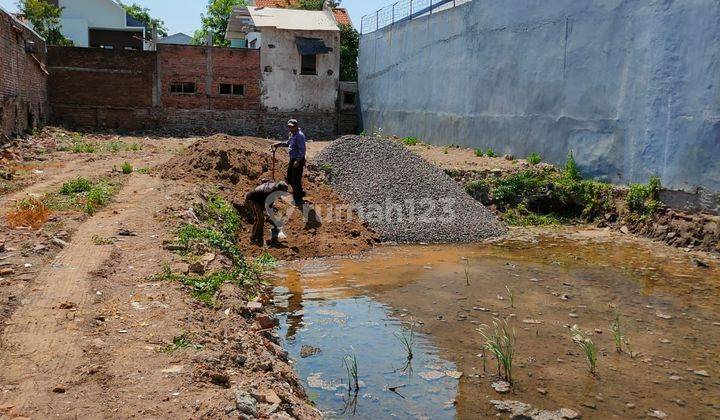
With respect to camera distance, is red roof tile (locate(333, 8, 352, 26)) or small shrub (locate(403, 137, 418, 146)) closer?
small shrub (locate(403, 137, 418, 146))

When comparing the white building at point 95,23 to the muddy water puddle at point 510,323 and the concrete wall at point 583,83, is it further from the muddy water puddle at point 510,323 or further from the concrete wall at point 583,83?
the muddy water puddle at point 510,323

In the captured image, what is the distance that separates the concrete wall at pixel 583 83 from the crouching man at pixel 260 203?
7432 mm

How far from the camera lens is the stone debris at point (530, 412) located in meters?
5.11

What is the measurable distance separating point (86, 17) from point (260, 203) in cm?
3415

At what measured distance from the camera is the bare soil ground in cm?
414

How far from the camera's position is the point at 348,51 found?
3097cm

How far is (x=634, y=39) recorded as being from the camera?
42.8 feet

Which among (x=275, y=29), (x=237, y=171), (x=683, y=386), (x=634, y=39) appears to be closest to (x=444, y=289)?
(x=683, y=386)

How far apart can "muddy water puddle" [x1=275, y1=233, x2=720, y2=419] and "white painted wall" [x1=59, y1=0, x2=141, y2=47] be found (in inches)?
1334

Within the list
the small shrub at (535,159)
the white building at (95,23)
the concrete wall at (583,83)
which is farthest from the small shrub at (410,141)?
the white building at (95,23)

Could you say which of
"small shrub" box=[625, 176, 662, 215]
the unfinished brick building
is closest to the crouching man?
"small shrub" box=[625, 176, 662, 215]

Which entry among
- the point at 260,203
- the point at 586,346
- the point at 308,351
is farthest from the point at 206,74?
the point at 586,346

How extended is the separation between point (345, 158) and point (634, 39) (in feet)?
21.9

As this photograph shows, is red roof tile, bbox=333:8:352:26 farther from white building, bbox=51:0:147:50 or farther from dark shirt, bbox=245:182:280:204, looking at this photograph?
dark shirt, bbox=245:182:280:204
